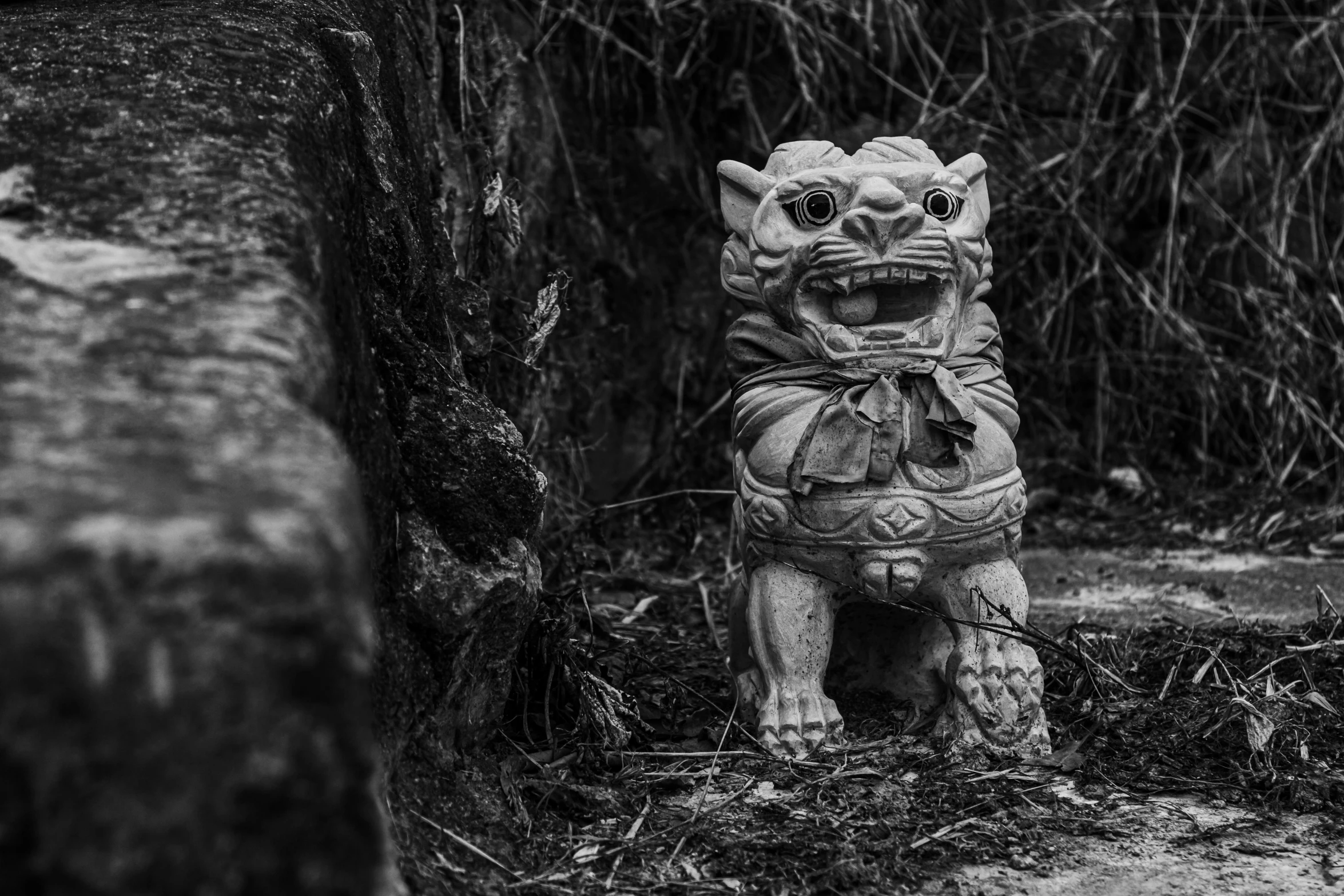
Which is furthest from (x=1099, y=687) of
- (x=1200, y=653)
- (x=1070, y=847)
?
(x=1070, y=847)

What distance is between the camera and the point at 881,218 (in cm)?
266

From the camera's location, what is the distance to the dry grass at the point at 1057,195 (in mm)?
4898

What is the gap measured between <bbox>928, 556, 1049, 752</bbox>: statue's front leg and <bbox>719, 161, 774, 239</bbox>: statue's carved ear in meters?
0.75

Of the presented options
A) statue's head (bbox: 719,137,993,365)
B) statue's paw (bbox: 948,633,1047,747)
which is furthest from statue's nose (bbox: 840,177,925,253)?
statue's paw (bbox: 948,633,1047,747)

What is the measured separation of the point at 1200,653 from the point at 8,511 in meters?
2.55

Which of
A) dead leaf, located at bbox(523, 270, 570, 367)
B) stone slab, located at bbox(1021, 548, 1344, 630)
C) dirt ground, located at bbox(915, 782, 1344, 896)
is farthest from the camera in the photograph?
stone slab, located at bbox(1021, 548, 1344, 630)

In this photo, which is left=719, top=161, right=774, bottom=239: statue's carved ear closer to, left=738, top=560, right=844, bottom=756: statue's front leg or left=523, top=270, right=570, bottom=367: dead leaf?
left=523, top=270, right=570, bottom=367: dead leaf

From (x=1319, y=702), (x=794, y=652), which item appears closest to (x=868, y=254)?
(x=794, y=652)

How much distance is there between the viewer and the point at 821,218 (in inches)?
108

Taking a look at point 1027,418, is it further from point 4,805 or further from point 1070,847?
point 4,805

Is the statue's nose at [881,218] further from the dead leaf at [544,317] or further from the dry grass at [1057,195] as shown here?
the dry grass at [1057,195]

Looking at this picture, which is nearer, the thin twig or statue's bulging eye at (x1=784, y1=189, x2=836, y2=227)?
the thin twig

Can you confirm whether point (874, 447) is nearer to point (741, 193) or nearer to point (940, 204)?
point (940, 204)

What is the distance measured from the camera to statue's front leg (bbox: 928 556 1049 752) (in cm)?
267
